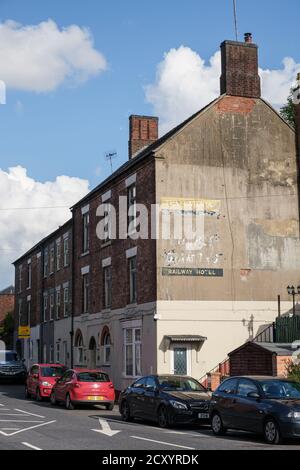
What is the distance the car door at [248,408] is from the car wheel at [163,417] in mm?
2895

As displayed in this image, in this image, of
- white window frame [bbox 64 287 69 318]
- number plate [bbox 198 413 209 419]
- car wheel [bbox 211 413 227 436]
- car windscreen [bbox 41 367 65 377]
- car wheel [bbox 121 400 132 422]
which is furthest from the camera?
white window frame [bbox 64 287 69 318]

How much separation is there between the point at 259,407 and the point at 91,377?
34.6 feet

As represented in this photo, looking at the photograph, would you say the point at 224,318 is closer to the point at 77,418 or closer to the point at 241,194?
the point at 241,194

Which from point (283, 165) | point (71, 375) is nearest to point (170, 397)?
point (71, 375)

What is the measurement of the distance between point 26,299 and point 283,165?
29.1 metres

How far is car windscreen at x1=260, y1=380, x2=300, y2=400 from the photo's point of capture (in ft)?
54.1

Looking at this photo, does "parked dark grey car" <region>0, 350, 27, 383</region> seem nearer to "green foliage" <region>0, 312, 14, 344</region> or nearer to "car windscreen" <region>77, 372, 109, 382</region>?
Result: "green foliage" <region>0, 312, 14, 344</region>

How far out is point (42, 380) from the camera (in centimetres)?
3039

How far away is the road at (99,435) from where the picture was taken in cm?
1438

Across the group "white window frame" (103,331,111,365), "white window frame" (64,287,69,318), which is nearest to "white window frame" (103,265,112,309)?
"white window frame" (103,331,111,365)

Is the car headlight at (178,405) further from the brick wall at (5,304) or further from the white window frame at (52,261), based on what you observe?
the brick wall at (5,304)

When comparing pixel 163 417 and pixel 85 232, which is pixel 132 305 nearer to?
pixel 85 232

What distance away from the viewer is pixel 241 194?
2947cm

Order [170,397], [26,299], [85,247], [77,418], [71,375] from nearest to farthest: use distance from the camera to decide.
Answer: [170,397] → [77,418] → [71,375] → [85,247] → [26,299]
